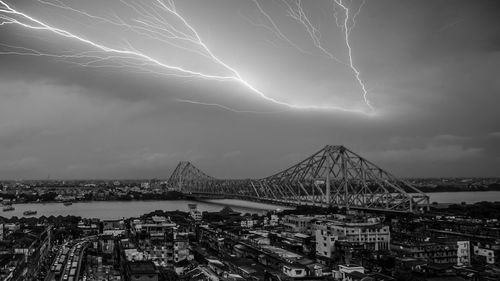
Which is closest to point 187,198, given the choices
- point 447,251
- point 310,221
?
point 310,221

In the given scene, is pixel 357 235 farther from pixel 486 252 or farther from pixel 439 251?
pixel 486 252

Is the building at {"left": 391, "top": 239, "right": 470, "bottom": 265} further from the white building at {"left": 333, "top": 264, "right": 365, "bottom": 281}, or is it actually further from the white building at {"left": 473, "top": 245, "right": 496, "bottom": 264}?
the white building at {"left": 333, "top": 264, "right": 365, "bottom": 281}

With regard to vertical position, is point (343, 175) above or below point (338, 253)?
above

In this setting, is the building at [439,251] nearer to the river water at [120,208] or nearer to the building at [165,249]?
the building at [165,249]

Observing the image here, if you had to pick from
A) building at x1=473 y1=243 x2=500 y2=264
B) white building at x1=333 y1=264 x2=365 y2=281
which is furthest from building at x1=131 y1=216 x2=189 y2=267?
building at x1=473 y1=243 x2=500 y2=264

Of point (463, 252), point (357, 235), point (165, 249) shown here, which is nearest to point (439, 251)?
point (463, 252)

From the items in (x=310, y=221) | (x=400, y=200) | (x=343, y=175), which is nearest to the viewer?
(x=310, y=221)

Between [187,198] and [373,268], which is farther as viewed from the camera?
[187,198]

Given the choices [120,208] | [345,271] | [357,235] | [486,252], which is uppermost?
[357,235]

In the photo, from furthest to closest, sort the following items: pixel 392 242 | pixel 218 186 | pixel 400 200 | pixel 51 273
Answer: pixel 218 186, pixel 400 200, pixel 392 242, pixel 51 273

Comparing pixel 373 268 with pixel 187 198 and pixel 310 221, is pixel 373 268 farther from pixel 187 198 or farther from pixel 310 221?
pixel 187 198

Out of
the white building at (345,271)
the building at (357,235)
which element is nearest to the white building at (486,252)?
the building at (357,235)
